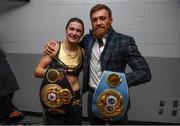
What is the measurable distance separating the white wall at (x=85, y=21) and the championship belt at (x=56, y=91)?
5.21 ft

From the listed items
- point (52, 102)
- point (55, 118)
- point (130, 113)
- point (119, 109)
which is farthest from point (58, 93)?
point (130, 113)

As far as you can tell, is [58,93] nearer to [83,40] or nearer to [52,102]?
[52,102]

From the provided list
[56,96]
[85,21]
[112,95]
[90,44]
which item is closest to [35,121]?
[85,21]

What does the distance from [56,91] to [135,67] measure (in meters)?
0.59

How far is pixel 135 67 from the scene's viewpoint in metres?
1.91

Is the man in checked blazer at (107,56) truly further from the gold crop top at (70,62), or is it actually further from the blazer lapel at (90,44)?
the gold crop top at (70,62)

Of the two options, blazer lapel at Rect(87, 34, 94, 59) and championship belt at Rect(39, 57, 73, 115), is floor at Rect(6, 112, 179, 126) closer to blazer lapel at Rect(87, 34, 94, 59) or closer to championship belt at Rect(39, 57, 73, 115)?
championship belt at Rect(39, 57, 73, 115)

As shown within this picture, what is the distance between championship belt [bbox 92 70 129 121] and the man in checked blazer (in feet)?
0.22

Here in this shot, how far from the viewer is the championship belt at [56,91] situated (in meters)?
2.00

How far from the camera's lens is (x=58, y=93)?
78.7 inches

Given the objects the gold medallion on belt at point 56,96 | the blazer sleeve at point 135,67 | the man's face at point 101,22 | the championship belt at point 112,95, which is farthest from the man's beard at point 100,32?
the gold medallion on belt at point 56,96

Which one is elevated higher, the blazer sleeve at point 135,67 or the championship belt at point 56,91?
the blazer sleeve at point 135,67

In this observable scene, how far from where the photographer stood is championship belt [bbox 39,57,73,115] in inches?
78.8

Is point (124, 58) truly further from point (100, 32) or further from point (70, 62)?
point (70, 62)
